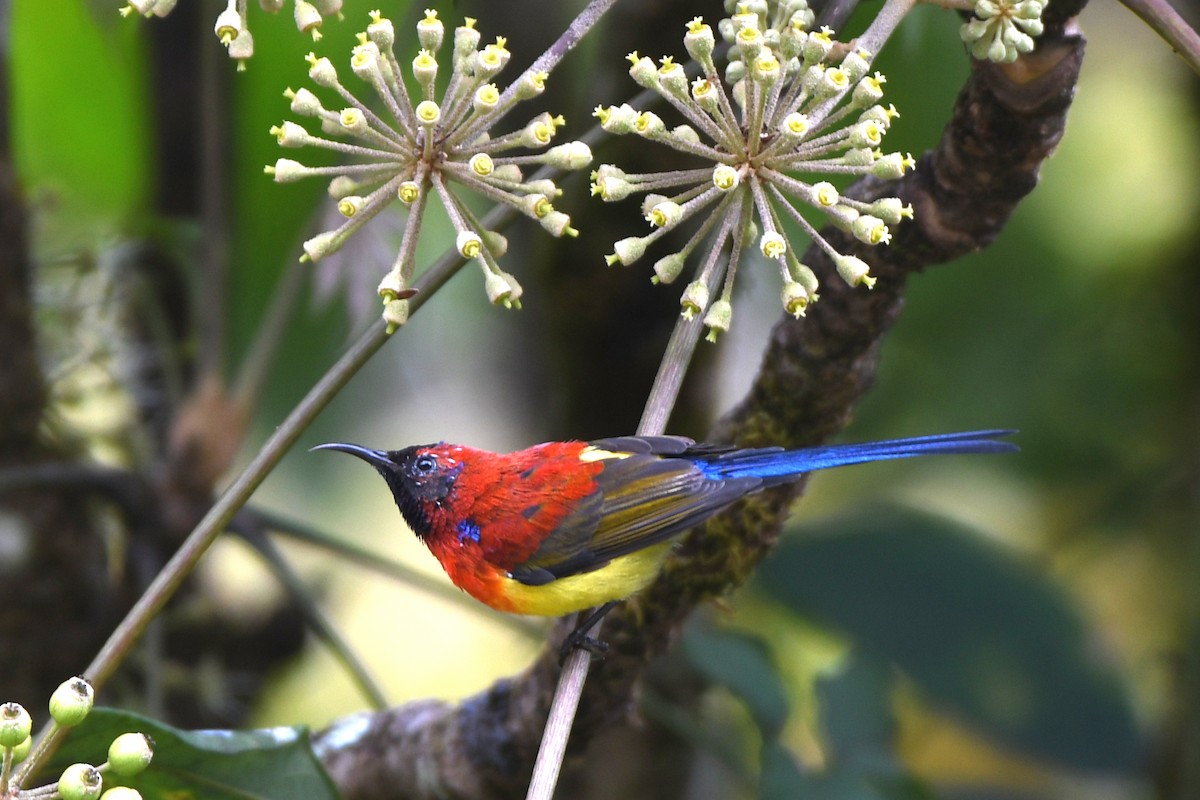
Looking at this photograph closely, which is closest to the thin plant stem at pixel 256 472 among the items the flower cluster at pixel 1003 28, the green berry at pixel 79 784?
the green berry at pixel 79 784

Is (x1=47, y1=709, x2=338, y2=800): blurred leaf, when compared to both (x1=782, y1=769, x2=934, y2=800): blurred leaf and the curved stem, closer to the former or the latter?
the curved stem

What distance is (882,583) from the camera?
3318 millimetres

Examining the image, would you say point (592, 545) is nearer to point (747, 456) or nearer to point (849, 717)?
point (747, 456)

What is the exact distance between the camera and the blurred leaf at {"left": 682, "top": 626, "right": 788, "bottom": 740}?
2.45m

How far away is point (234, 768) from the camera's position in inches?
63.8

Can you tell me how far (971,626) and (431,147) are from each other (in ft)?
8.07

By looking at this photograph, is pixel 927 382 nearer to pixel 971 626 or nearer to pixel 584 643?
pixel 971 626

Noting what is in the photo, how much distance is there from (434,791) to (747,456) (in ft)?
2.52

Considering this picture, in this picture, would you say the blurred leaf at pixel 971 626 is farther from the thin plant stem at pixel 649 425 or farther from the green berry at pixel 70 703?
the green berry at pixel 70 703

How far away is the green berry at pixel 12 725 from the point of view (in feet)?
3.83

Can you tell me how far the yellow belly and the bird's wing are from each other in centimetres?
1

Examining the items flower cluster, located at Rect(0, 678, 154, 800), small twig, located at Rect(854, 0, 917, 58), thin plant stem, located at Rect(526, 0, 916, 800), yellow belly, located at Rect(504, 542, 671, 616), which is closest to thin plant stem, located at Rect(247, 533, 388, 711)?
yellow belly, located at Rect(504, 542, 671, 616)

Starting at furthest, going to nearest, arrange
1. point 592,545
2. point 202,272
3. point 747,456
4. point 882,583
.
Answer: point 882,583 < point 202,272 < point 592,545 < point 747,456

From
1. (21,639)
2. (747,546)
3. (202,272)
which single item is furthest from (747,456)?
(21,639)
